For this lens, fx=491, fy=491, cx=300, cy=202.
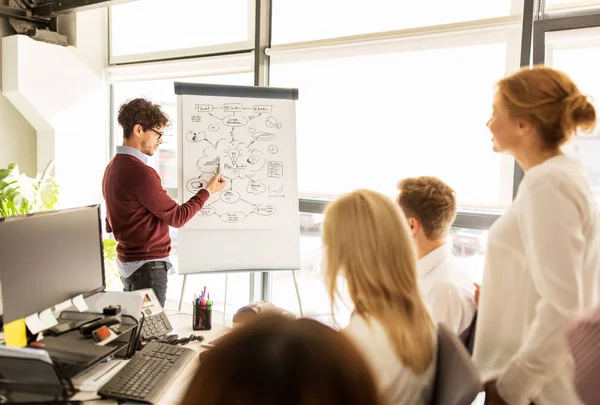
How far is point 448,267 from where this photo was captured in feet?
5.91

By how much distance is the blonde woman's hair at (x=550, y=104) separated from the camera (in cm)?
146

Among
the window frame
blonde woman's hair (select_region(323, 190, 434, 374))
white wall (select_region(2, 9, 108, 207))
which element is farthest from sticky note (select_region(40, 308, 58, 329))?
white wall (select_region(2, 9, 108, 207))

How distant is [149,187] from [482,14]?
2.01 metres

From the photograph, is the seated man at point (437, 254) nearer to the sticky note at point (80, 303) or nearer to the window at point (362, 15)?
the sticky note at point (80, 303)

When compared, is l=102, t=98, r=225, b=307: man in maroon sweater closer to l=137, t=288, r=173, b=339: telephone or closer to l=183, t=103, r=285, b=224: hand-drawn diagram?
l=183, t=103, r=285, b=224: hand-drawn diagram

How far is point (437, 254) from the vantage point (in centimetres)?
182

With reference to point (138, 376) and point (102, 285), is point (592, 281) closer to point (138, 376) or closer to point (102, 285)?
point (138, 376)

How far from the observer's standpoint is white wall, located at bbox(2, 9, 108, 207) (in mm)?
3969

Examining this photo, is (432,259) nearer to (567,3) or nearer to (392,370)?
(392,370)

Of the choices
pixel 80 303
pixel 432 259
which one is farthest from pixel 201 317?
pixel 432 259

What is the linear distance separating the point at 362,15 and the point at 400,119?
0.72 metres

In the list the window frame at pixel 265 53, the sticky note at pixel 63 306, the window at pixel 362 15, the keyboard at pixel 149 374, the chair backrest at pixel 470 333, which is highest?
the window at pixel 362 15

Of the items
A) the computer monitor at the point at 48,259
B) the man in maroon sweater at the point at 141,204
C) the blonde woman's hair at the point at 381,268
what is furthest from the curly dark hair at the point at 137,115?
the blonde woman's hair at the point at 381,268

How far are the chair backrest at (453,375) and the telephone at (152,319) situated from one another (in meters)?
1.08
